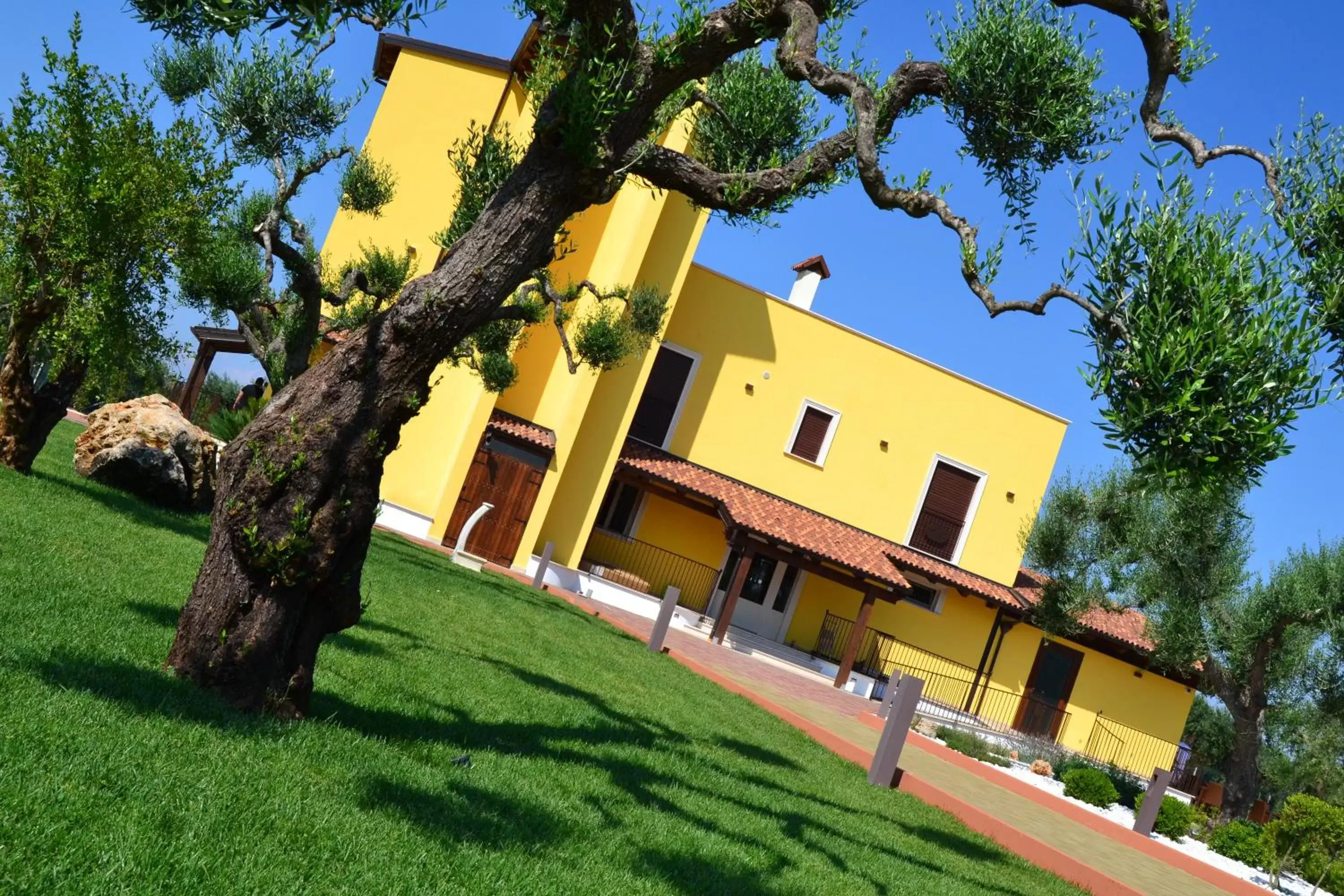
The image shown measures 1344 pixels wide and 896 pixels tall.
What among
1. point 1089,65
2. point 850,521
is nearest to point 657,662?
point 1089,65

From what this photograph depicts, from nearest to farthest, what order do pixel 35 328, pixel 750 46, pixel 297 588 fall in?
pixel 297 588 < pixel 750 46 < pixel 35 328

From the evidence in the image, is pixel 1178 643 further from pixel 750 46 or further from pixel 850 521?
pixel 750 46

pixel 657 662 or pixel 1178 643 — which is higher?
pixel 1178 643

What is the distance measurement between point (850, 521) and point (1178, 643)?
822cm

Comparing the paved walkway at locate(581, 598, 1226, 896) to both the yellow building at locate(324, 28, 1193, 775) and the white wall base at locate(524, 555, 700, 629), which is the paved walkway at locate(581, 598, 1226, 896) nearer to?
the white wall base at locate(524, 555, 700, 629)

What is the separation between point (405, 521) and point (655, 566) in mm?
5890

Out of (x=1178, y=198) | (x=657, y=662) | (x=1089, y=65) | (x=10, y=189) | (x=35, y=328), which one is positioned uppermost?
(x=1089, y=65)

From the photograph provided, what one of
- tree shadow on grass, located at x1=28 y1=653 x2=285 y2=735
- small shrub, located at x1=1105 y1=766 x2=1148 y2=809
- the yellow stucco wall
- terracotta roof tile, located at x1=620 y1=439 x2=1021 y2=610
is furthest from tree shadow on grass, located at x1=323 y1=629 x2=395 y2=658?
the yellow stucco wall

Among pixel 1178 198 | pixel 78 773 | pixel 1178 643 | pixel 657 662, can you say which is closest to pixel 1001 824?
pixel 657 662

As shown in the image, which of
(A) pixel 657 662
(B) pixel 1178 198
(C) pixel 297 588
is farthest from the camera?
(A) pixel 657 662

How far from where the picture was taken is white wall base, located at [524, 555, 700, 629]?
22.3m

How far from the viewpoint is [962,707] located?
25766 millimetres

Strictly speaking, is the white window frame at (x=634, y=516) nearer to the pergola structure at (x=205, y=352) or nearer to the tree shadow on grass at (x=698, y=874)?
the pergola structure at (x=205, y=352)

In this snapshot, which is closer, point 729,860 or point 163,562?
point 729,860
